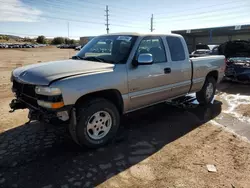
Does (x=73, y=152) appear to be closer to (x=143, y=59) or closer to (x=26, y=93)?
(x=26, y=93)

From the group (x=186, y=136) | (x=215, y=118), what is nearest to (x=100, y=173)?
(x=186, y=136)

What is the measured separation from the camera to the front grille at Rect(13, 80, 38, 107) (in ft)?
11.1

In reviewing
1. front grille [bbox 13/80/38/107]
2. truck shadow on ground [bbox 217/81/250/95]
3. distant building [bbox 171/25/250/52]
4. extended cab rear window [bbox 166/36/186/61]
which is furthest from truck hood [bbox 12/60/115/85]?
distant building [bbox 171/25/250/52]

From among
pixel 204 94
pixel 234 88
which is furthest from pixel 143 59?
pixel 234 88

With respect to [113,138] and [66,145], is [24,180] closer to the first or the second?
[66,145]

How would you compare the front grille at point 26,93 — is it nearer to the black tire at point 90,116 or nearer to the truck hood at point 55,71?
the truck hood at point 55,71

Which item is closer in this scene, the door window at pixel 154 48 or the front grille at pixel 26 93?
the front grille at pixel 26 93

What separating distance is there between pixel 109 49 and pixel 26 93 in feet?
5.69

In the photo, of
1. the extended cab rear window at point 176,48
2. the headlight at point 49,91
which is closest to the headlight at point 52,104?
the headlight at point 49,91

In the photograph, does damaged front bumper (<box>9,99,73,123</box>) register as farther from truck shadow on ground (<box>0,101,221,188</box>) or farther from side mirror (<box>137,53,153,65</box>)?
side mirror (<box>137,53,153,65</box>)

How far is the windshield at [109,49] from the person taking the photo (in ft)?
13.1

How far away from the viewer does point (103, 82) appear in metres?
3.46

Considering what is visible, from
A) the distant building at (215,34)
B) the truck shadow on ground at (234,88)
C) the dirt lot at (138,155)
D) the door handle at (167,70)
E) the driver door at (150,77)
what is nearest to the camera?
the dirt lot at (138,155)

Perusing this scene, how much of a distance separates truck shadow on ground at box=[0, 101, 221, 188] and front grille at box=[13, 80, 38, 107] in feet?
2.60
